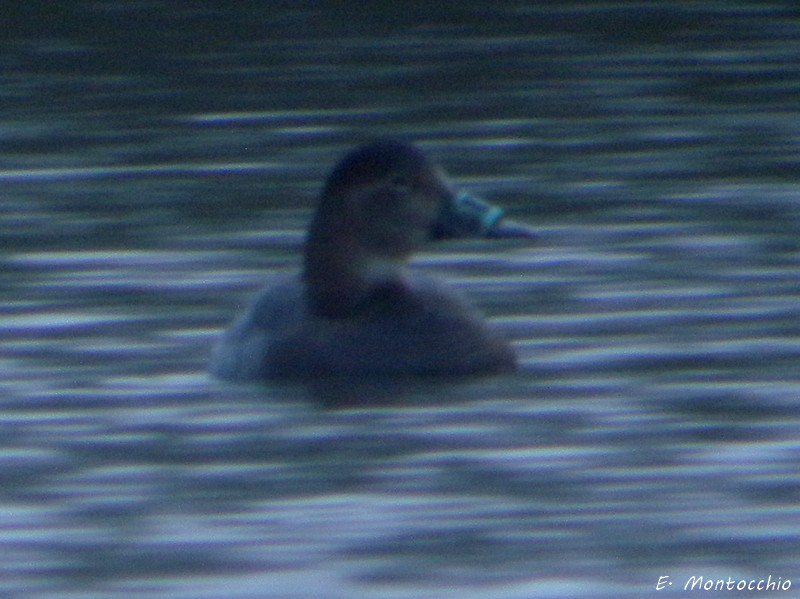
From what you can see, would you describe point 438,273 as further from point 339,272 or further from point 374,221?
point 339,272

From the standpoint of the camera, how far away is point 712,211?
12.9m

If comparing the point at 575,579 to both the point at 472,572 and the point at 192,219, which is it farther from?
the point at 192,219

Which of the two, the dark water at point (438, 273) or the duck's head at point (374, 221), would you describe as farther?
the duck's head at point (374, 221)

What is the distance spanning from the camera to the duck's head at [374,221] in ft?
32.8

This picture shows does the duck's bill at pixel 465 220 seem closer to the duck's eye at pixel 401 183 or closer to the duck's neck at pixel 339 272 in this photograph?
the duck's eye at pixel 401 183

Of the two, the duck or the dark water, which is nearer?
the dark water

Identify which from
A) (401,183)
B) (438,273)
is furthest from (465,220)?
(438,273)

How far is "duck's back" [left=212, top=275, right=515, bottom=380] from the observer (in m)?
9.85

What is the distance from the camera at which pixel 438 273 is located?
39.4 feet

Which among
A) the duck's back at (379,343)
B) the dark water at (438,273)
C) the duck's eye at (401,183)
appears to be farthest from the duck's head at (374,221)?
the dark water at (438,273)

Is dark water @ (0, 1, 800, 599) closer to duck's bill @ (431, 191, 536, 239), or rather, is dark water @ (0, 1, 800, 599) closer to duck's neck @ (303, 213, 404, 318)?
duck's neck @ (303, 213, 404, 318)

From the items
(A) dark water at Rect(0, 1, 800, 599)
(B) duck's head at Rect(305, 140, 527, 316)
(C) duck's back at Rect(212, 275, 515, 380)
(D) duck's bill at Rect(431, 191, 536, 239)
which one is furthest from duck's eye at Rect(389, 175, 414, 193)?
(A) dark water at Rect(0, 1, 800, 599)

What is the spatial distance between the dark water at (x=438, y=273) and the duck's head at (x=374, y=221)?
0.47 metres

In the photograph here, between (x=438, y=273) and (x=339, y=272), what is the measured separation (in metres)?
2.08
